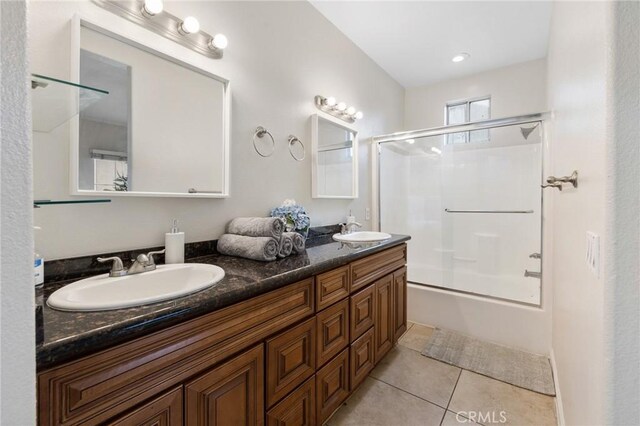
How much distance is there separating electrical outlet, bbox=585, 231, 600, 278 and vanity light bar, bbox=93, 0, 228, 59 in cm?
171

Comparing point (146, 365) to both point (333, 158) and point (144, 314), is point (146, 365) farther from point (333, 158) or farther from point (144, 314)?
point (333, 158)

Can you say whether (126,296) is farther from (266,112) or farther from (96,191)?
(266,112)

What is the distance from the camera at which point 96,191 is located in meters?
1.08

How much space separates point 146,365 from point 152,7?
1389 millimetres

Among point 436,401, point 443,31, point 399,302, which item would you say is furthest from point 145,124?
point 443,31

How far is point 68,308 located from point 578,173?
172cm

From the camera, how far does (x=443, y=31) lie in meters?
2.42

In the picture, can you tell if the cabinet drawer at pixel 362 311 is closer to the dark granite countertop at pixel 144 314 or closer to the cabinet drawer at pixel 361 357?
the cabinet drawer at pixel 361 357

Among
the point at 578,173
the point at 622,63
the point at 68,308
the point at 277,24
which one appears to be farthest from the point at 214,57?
the point at 578,173

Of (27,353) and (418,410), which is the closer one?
(27,353)

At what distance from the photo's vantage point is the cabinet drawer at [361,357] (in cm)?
158

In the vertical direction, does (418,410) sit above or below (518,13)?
below

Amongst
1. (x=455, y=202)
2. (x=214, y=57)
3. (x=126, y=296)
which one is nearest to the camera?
(x=126, y=296)

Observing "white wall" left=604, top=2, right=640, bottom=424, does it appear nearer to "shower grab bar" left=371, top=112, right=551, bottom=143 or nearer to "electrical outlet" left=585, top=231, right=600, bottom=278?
"electrical outlet" left=585, top=231, right=600, bottom=278
